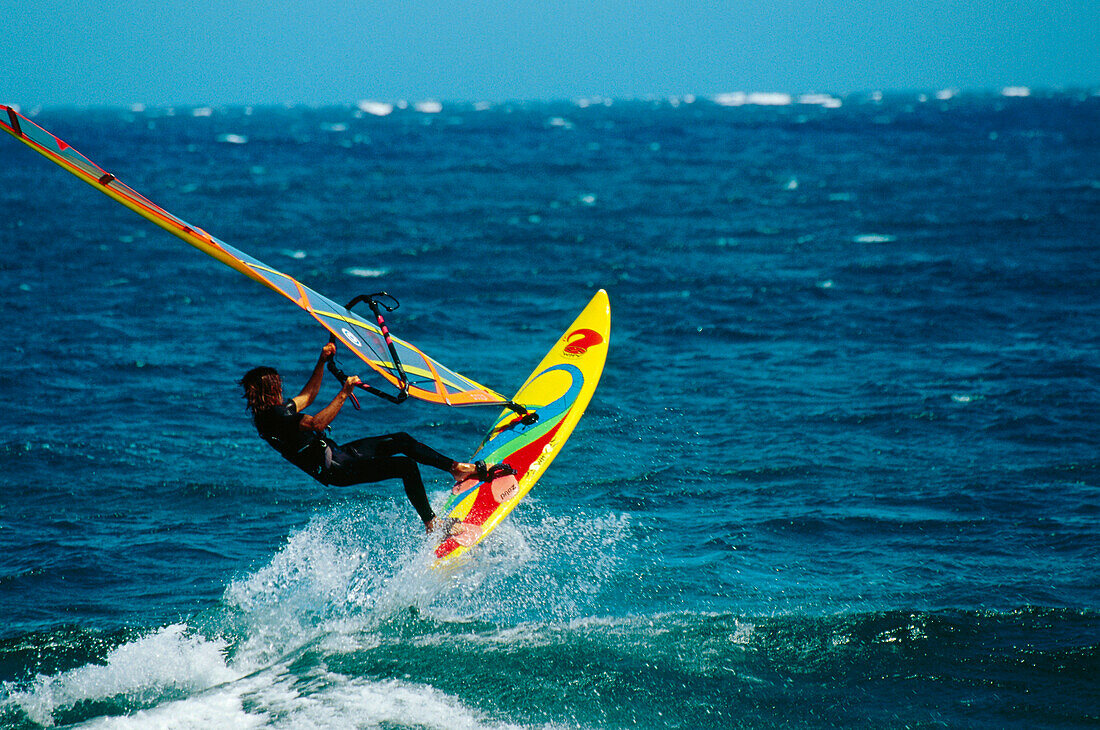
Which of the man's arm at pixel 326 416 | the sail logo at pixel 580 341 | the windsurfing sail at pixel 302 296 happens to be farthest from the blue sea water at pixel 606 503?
the man's arm at pixel 326 416

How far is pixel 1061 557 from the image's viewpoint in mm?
7984

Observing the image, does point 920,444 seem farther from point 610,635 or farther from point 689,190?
→ point 689,190

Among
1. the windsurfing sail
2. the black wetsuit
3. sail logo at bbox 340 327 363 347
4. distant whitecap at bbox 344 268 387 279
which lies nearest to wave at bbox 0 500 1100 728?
the black wetsuit

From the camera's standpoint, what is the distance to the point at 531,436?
8789 millimetres

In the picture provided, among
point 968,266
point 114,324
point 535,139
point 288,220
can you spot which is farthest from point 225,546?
point 535,139

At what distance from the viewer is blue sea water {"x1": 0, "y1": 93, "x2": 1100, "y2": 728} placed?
6434 mm

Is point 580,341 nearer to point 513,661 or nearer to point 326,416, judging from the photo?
Result: point 326,416

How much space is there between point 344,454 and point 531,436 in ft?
7.56

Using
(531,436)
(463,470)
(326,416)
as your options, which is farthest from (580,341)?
(326,416)

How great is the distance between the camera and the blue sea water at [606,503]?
21.1 ft

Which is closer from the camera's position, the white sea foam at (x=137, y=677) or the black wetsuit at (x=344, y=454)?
the white sea foam at (x=137, y=677)

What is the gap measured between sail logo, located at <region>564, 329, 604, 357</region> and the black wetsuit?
9.98 feet

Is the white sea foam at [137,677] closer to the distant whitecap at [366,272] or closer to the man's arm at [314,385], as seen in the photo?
the man's arm at [314,385]

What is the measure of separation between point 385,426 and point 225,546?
10.2ft
